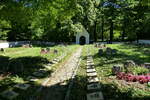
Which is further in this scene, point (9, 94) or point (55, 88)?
point (55, 88)

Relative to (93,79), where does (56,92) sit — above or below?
below

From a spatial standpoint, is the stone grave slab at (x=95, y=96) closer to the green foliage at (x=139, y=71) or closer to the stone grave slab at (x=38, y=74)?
the green foliage at (x=139, y=71)

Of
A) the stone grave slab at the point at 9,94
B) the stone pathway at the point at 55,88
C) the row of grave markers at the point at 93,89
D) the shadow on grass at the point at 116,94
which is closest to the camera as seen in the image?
the shadow on grass at the point at 116,94

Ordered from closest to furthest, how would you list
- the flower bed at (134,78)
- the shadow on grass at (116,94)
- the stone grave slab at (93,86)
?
1. the shadow on grass at (116,94)
2. the stone grave slab at (93,86)
3. the flower bed at (134,78)

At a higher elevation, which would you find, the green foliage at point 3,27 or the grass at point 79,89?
the green foliage at point 3,27

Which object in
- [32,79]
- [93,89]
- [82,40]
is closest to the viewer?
[93,89]

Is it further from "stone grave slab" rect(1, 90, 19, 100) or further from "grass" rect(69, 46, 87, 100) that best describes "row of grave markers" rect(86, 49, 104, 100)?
"stone grave slab" rect(1, 90, 19, 100)

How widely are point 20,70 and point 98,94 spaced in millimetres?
7467

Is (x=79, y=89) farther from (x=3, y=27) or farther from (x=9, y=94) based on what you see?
(x=3, y=27)

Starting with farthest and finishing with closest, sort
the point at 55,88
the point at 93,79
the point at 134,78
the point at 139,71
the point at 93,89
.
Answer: the point at 139,71 → the point at 93,79 → the point at 134,78 → the point at 55,88 → the point at 93,89

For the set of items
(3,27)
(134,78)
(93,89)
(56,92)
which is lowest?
(56,92)

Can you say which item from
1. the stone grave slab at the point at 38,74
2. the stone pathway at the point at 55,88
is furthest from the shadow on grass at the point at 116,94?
the stone grave slab at the point at 38,74

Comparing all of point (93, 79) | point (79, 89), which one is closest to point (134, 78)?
point (93, 79)

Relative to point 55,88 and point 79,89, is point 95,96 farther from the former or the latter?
point 55,88
